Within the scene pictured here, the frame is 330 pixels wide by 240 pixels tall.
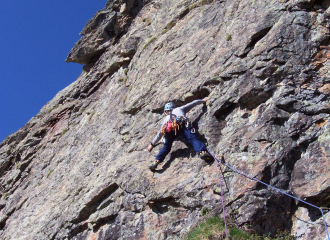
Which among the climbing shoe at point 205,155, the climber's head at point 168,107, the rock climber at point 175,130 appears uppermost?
the climber's head at point 168,107

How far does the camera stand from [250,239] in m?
7.53

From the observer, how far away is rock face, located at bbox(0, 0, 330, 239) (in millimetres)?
8047

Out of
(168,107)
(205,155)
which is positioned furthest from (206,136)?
(168,107)

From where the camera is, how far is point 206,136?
965cm

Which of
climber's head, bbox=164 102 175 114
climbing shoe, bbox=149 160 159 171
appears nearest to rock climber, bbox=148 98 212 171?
climbing shoe, bbox=149 160 159 171

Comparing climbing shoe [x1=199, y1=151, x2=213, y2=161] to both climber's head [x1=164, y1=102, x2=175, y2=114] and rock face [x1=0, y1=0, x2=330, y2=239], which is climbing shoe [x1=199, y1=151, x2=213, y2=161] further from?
climber's head [x1=164, y1=102, x2=175, y2=114]

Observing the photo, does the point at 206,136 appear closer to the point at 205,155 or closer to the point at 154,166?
the point at 205,155

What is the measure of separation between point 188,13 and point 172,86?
4.29 meters

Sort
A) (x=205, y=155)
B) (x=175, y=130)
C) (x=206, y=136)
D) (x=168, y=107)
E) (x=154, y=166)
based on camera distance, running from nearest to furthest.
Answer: (x=205, y=155), (x=175, y=130), (x=206, y=136), (x=154, y=166), (x=168, y=107)

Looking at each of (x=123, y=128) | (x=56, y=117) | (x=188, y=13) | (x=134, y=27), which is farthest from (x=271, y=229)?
(x=56, y=117)

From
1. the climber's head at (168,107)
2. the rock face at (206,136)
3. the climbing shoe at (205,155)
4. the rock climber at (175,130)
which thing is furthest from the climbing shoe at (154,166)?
the climber's head at (168,107)

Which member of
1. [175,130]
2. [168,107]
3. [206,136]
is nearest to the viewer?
[175,130]

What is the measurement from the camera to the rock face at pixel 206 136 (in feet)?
26.4

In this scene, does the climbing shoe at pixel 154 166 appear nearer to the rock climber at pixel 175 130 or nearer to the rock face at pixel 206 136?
the rock climber at pixel 175 130
